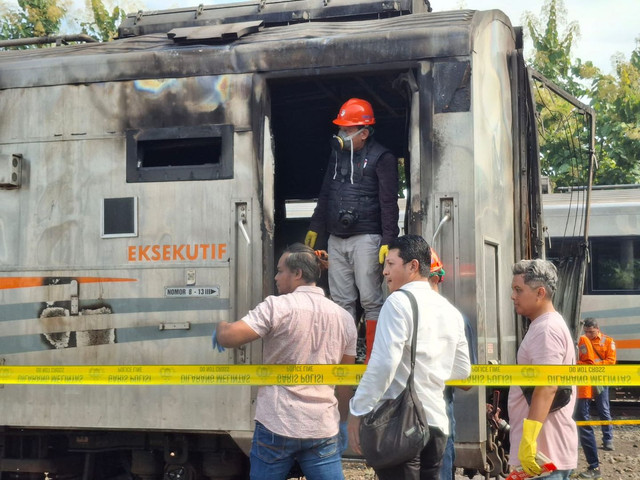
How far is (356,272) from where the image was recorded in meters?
6.25

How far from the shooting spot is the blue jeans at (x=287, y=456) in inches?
180

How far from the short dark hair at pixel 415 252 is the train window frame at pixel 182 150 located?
194 cm

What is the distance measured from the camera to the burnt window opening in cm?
609

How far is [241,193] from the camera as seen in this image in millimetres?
5922

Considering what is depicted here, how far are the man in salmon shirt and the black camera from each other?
467 centimetres

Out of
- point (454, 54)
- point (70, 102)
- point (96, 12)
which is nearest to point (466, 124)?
point (454, 54)

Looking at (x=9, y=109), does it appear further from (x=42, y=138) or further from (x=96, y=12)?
(x=96, y=12)

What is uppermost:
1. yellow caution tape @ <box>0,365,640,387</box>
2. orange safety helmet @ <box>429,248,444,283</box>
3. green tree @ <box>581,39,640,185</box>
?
green tree @ <box>581,39,640,185</box>

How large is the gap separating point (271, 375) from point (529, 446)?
1438mm

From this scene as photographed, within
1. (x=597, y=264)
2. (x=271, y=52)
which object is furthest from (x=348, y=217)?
(x=597, y=264)

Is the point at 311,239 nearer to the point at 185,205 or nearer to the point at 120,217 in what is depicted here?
the point at 185,205

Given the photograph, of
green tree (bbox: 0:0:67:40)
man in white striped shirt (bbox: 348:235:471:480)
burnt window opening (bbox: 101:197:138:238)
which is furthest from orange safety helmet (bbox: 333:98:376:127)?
green tree (bbox: 0:0:67:40)

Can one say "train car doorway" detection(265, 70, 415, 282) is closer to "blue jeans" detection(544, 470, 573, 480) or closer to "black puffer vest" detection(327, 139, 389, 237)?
"black puffer vest" detection(327, 139, 389, 237)

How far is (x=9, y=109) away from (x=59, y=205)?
851mm
